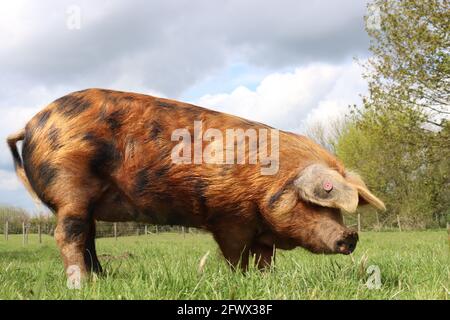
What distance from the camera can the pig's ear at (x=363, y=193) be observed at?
4.59m

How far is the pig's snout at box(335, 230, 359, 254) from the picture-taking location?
14.4 ft

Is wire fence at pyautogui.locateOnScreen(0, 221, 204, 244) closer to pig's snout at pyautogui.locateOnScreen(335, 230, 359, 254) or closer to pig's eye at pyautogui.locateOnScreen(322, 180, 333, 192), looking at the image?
pig's snout at pyautogui.locateOnScreen(335, 230, 359, 254)

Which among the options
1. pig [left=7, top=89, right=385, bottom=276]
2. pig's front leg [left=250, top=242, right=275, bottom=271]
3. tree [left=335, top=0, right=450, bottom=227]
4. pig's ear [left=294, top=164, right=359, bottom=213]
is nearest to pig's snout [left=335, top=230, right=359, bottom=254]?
pig [left=7, top=89, right=385, bottom=276]

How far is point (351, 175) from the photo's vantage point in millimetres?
4871

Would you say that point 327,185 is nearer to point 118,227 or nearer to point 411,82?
point 411,82

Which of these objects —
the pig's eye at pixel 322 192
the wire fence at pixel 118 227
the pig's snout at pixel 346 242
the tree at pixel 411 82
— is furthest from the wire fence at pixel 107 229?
the pig's eye at pixel 322 192

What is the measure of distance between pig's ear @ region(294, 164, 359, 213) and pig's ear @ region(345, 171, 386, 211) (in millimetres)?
207

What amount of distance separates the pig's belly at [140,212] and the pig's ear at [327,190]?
980 mm

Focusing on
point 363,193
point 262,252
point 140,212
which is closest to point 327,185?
point 363,193

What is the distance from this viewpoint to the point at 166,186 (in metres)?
4.51

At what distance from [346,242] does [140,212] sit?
1819 millimetres

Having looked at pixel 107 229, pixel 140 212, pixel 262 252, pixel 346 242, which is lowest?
pixel 107 229

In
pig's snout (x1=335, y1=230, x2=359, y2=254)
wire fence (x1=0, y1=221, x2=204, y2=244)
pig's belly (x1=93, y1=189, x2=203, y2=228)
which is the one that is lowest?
wire fence (x1=0, y1=221, x2=204, y2=244)

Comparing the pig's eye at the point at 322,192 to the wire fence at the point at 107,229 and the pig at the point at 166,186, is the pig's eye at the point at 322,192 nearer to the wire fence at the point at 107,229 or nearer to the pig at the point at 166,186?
the pig at the point at 166,186
